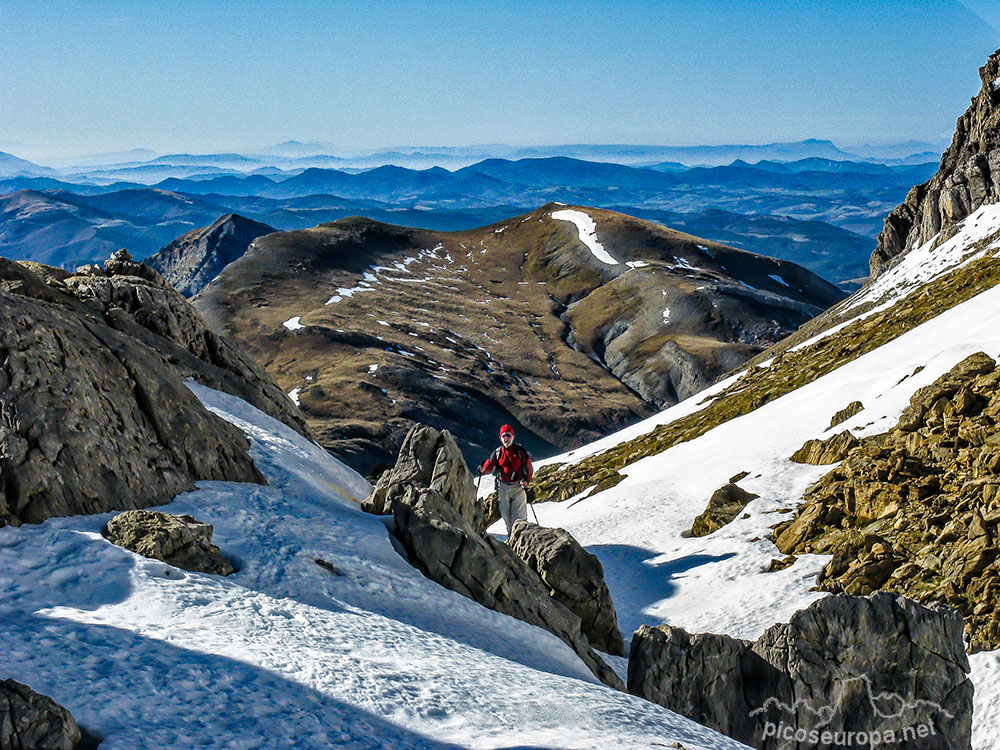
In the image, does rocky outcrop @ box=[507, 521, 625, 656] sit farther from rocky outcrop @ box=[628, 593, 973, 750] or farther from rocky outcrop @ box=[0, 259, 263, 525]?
rocky outcrop @ box=[0, 259, 263, 525]

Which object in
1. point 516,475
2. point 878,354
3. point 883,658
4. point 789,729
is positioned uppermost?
point 878,354

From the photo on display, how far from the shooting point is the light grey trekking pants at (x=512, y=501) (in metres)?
25.1

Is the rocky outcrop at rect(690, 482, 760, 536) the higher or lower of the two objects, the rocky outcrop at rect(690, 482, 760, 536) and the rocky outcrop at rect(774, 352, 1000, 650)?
the lower

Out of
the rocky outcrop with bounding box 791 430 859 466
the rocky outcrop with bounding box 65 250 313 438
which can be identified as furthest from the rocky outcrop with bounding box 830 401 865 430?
the rocky outcrop with bounding box 65 250 313 438

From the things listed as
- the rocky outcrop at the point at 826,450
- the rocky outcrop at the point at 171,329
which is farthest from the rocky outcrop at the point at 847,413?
the rocky outcrop at the point at 171,329

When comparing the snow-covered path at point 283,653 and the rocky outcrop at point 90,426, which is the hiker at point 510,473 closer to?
the snow-covered path at point 283,653

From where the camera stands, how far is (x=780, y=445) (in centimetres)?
3538

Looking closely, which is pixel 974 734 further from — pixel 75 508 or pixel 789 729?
pixel 75 508

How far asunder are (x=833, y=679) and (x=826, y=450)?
15541 mm

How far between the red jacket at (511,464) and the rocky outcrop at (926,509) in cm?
906

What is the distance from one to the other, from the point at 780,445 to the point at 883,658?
18619 mm

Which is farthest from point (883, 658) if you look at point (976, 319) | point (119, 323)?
point (119, 323)

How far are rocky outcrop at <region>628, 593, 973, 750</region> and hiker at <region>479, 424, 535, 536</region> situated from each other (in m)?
7.83

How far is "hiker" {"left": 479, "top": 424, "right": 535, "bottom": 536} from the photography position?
24344mm
